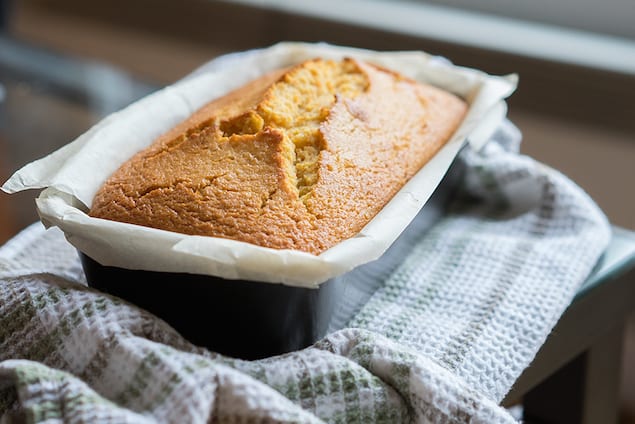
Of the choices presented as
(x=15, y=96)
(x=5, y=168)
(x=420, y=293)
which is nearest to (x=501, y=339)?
(x=420, y=293)

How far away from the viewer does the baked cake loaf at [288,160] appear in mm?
733

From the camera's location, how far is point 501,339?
0.79 m

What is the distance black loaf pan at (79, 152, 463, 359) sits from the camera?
667 mm

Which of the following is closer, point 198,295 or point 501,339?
point 198,295

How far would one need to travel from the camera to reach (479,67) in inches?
64.9

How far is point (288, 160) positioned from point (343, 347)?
0.64 feet

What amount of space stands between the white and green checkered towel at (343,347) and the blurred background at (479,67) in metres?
0.37

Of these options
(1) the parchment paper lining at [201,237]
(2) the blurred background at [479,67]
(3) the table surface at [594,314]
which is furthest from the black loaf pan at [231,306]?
(2) the blurred background at [479,67]

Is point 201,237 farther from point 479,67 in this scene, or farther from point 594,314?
point 479,67

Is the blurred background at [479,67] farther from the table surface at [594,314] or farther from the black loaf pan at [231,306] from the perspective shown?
the table surface at [594,314]

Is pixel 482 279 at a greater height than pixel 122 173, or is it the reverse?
pixel 122 173

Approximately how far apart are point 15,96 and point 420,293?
79 cm

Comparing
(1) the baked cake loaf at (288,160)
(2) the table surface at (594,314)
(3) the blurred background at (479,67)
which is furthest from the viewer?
(3) the blurred background at (479,67)

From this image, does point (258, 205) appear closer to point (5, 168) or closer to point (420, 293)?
point (420, 293)
